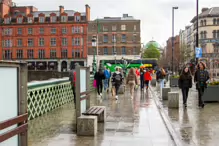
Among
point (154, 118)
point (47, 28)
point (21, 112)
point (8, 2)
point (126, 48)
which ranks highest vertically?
point (8, 2)

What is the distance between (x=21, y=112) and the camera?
427cm

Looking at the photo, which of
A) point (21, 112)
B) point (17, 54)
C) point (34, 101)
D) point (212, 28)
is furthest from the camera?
point (17, 54)

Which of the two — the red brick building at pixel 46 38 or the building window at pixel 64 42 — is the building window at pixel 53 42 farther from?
the building window at pixel 64 42

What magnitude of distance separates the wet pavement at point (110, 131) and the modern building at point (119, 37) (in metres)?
69.2

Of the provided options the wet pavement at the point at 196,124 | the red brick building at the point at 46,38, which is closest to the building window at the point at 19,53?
the red brick building at the point at 46,38

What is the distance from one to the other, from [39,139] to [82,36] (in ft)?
235

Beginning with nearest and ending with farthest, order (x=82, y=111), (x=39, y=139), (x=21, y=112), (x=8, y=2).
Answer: (x=21, y=112) < (x=39, y=139) < (x=82, y=111) < (x=8, y=2)

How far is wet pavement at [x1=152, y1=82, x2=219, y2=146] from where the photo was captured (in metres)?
7.38

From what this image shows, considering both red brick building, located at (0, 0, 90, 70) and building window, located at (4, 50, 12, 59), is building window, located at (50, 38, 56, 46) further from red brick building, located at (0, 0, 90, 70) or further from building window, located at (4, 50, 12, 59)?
building window, located at (4, 50, 12, 59)

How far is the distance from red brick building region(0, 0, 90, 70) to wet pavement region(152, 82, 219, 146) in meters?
66.4

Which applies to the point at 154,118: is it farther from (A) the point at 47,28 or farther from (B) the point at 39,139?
(A) the point at 47,28

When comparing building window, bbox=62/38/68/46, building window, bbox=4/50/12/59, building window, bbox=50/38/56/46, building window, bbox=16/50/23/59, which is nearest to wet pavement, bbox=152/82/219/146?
building window, bbox=62/38/68/46

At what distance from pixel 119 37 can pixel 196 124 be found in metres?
72.0

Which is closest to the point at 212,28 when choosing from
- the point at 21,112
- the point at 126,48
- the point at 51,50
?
the point at 126,48
